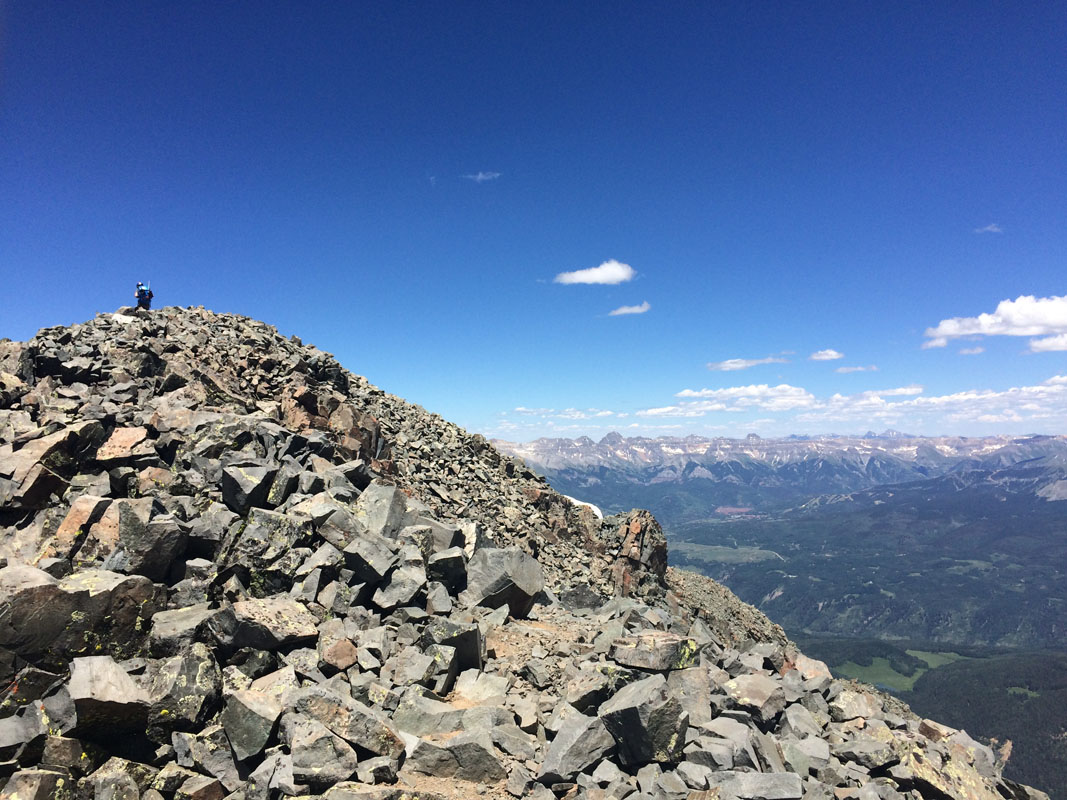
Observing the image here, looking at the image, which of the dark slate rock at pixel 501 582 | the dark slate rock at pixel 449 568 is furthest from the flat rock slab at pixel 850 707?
the dark slate rock at pixel 449 568

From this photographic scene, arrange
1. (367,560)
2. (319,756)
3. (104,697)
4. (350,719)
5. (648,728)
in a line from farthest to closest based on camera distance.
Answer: (367,560) → (648,728) → (350,719) → (104,697) → (319,756)

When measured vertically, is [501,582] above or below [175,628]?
below

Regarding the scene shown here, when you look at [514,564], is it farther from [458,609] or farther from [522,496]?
[522,496]

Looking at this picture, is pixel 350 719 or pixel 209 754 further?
pixel 350 719

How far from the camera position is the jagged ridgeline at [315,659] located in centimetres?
1122

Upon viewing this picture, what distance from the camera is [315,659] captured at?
13.8 m

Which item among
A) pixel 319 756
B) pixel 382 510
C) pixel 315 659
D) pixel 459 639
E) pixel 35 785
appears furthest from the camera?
pixel 382 510

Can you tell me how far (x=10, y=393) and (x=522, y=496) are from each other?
105ft

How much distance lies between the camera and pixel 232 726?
11477mm

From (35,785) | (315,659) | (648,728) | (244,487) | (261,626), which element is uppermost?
(244,487)

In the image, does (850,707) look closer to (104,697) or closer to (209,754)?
(209,754)

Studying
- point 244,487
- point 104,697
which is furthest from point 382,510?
point 104,697

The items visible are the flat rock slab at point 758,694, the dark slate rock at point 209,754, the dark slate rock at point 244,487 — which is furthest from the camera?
the dark slate rock at point 244,487

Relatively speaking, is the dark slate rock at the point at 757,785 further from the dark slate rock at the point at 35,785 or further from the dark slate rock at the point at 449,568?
the dark slate rock at the point at 35,785
